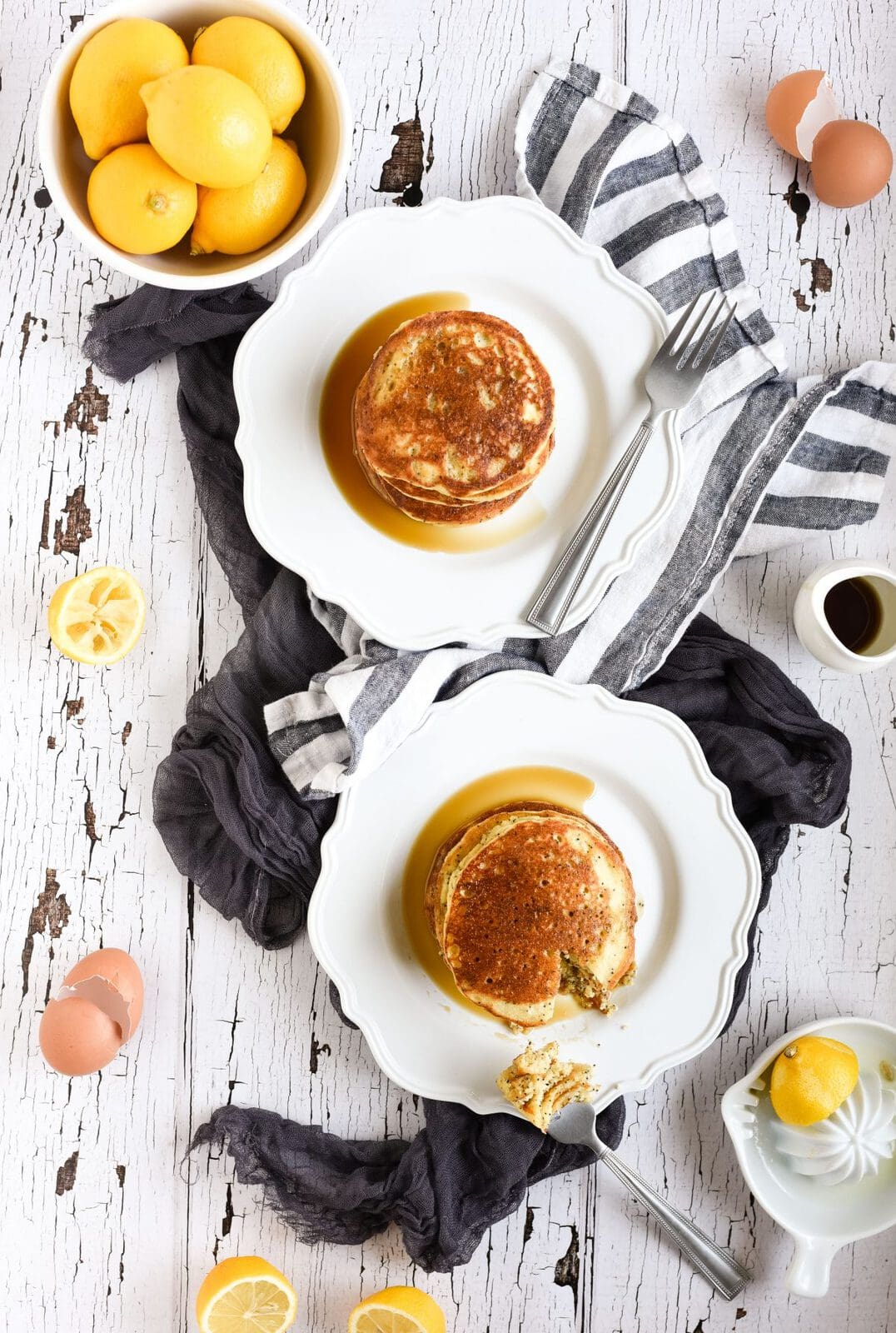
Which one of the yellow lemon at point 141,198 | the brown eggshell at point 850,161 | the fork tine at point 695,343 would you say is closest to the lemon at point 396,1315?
the fork tine at point 695,343

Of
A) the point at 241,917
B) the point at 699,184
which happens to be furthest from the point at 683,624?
the point at 241,917

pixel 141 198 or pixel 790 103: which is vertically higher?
pixel 790 103

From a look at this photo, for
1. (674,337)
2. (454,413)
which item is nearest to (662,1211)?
(454,413)

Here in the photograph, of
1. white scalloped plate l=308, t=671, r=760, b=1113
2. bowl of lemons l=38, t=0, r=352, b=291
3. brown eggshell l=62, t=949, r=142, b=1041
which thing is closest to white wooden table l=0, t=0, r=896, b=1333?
brown eggshell l=62, t=949, r=142, b=1041

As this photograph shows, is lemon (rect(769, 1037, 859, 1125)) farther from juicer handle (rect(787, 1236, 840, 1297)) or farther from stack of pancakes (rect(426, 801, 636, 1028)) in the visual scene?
stack of pancakes (rect(426, 801, 636, 1028))

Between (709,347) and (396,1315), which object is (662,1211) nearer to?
(396,1315)

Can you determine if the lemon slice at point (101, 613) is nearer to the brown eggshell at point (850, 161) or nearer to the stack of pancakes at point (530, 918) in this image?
the stack of pancakes at point (530, 918)
